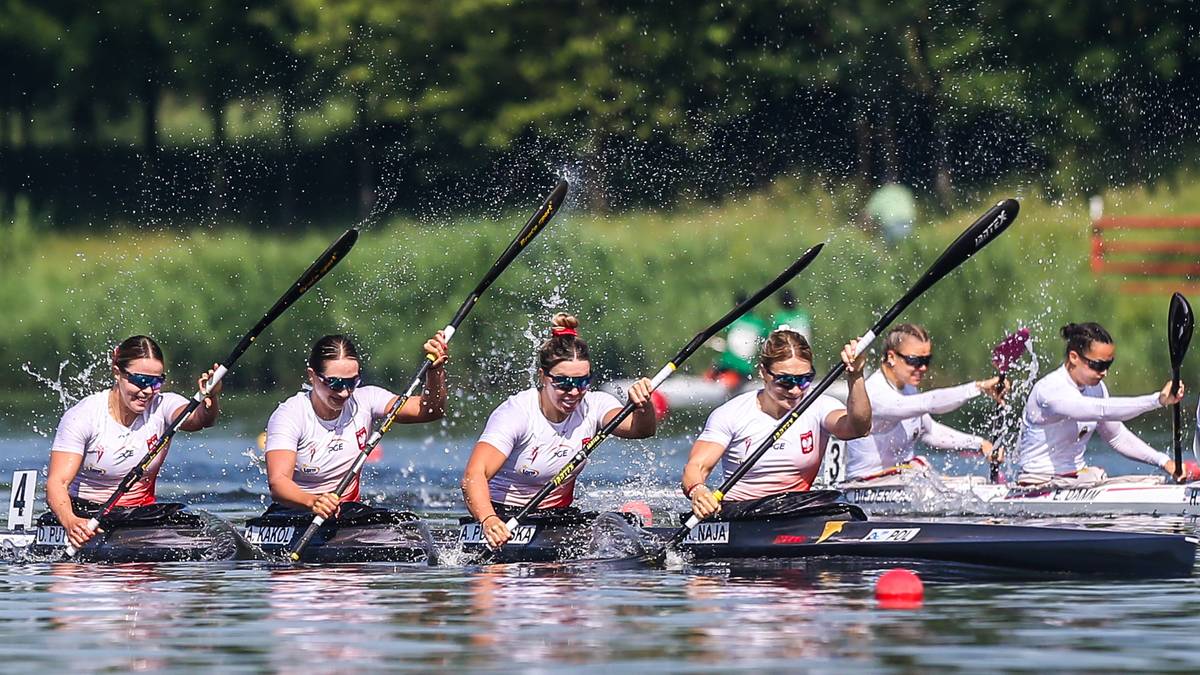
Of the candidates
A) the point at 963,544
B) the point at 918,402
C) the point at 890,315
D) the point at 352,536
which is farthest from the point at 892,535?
the point at 918,402

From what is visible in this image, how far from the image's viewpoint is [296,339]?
40.2 m

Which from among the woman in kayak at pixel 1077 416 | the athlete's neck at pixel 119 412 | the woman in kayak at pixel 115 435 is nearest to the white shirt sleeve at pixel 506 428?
the woman in kayak at pixel 115 435

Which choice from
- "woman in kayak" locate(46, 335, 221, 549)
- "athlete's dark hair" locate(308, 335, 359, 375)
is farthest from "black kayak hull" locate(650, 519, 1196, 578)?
"woman in kayak" locate(46, 335, 221, 549)

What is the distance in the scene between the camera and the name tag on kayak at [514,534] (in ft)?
55.9

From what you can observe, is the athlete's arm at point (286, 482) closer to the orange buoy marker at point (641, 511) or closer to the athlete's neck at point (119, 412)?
the athlete's neck at point (119, 412)

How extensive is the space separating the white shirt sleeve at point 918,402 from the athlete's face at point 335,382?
495 centimetres

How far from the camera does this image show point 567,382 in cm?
1695

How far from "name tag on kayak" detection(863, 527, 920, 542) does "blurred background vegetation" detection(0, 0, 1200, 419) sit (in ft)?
65.0

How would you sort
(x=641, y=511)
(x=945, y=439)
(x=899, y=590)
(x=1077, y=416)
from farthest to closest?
(x=945, y=439) → (x=1077, y=416) → (x=641, y=511) → (x=899, y=590)

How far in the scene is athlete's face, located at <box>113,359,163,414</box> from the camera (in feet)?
57.7

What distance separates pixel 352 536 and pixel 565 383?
1.83 meters

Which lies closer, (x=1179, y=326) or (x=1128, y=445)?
(x=1179, y=326)

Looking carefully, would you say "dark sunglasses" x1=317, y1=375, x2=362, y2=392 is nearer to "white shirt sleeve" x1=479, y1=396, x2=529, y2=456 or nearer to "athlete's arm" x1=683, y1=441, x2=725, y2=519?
"white shirt sleeve" x1=479, y1=396, x2=529, y2=456

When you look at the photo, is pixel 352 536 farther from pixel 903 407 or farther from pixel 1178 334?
pixel 1178 334
